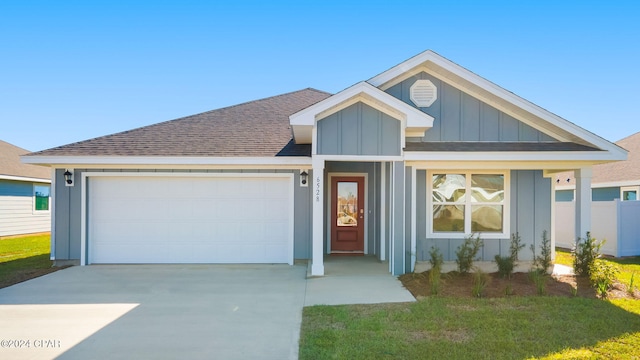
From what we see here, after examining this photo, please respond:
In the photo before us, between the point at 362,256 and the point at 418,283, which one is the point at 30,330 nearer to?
the point at 418,283

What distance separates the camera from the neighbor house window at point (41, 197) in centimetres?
1827

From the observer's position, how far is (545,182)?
8.67 m

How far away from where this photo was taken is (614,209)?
1191 centimetres

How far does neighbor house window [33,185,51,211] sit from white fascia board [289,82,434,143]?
56.0ft

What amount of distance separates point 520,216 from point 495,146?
1765mm

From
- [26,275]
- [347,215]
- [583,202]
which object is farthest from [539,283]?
[26,275]

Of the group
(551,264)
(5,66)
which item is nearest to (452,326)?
(551,264)

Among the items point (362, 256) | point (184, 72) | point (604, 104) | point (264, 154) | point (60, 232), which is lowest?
point (362, 256)

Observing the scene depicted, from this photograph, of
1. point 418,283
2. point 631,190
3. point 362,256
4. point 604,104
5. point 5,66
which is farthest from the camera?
point 604,104

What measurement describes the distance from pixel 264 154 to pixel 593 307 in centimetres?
697

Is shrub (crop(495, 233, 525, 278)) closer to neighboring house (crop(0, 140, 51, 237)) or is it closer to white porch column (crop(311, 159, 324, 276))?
white porch column (crop(311, 159, 324, 276))

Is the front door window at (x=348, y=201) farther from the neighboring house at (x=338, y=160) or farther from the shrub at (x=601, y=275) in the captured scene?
the shrub at (x=601, y=275)

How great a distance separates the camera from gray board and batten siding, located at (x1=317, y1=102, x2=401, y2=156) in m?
7.82

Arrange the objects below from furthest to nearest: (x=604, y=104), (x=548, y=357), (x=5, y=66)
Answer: (x=604, y=104), (x=5, y=66), (x=548, y=357)
